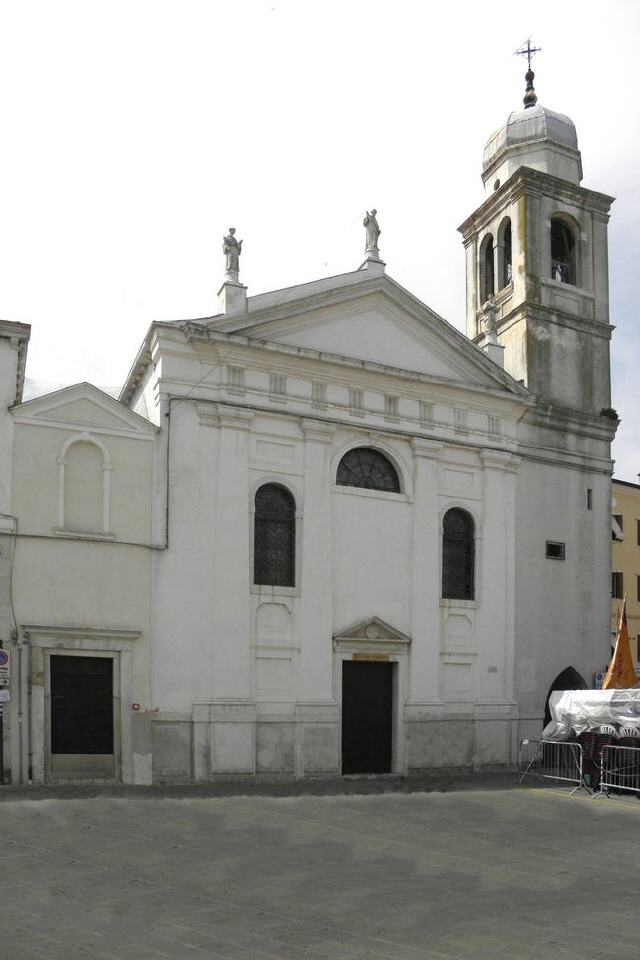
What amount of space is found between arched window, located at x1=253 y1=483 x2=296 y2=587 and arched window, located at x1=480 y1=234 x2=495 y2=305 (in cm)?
1008

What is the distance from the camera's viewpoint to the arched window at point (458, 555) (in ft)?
77.0

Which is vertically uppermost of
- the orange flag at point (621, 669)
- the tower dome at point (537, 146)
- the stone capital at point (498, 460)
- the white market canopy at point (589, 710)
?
the tower dome at point (537, 146)

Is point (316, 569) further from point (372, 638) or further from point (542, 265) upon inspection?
point (542, 265)

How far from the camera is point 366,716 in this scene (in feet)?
72.0

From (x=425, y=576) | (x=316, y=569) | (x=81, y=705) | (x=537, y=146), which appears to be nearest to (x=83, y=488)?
(x=81, y=705)

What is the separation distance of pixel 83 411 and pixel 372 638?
24.6 feet

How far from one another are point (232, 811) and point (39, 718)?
13.7ft

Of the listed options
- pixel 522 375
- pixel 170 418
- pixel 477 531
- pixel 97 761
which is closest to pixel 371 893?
pixel 97 761

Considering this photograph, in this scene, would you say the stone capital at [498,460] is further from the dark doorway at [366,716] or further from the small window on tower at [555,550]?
the dark doorway at [366,716]

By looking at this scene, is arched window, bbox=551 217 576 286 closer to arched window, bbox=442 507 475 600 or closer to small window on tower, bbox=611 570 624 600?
arched window, bbox=442 507 475 600

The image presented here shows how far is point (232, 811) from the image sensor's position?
53.0ft

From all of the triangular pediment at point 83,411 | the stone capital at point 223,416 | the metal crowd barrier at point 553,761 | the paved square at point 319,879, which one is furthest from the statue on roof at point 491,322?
the paved square at point 319,879

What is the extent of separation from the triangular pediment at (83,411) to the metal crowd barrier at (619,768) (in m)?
10.4

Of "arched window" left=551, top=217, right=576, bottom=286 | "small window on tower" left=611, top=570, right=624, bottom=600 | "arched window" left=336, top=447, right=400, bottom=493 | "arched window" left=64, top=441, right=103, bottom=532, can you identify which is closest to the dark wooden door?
"arched window" left=64, top=441, right=103, bottom=532
